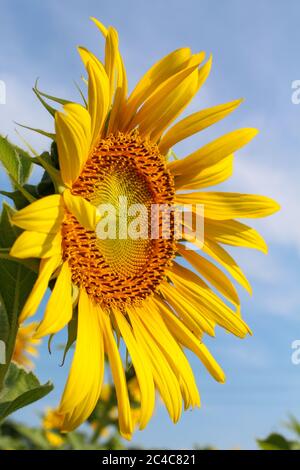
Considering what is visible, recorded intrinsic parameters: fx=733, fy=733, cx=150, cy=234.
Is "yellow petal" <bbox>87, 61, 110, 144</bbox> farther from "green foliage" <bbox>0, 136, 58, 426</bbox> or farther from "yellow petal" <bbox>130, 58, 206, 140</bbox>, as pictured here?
"yellow petal" <bbox>130, 58, 206, 140</bbox>

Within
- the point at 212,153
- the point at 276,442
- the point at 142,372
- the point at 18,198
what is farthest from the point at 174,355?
the point at 276,442

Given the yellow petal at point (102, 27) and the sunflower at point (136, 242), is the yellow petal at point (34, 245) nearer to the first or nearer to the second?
the sunflower at point (136, 242)

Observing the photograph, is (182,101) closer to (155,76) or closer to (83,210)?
(155,76)

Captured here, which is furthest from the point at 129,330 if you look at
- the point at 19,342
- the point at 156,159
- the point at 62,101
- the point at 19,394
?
the point at 19,342

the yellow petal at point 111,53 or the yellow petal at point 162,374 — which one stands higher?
the yellow petal at point 111,53

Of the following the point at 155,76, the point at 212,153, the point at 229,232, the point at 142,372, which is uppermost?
the point at 155,76

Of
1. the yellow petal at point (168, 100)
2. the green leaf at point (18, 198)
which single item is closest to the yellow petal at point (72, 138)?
the green leaf at point (18, 198)

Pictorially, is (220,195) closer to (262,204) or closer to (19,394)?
(262,204)
